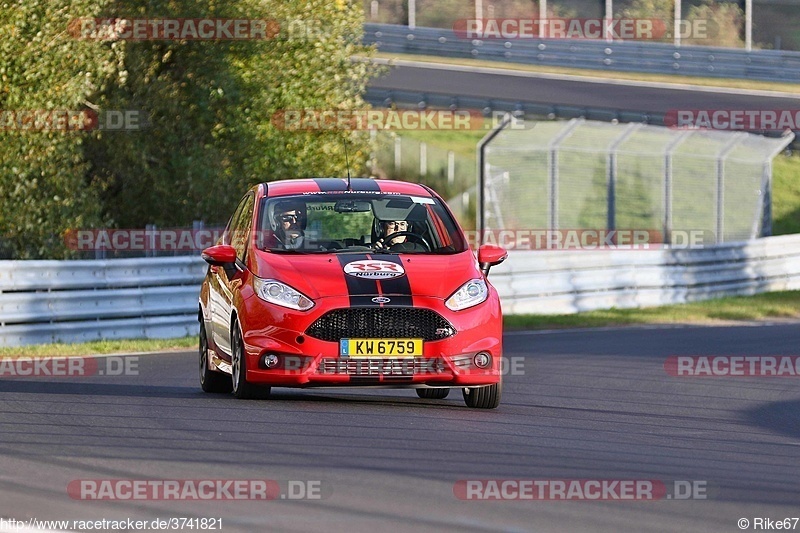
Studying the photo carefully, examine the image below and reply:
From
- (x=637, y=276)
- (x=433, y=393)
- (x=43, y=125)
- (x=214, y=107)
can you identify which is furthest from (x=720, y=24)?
(x=433, y=393)

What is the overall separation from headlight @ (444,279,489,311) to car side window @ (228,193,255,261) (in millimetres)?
1710

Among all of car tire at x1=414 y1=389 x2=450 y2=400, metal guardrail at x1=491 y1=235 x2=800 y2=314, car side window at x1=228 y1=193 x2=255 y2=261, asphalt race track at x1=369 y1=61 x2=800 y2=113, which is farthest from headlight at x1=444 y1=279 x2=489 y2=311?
asphalt race track at x1=369 y1=61 x2=800 y2=113

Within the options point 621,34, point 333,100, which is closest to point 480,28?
point 621,34

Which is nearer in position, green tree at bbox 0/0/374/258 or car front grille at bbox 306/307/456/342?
car front grille at bbox 306/307/456/342

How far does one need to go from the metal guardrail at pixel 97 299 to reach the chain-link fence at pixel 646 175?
822cm

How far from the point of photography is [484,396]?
36.2ft

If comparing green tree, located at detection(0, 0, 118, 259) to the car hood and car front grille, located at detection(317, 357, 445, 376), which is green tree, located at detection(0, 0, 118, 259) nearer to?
the car hood

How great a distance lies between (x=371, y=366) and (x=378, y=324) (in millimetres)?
280

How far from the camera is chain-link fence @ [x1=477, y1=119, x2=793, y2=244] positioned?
26.6m

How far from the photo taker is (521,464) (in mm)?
8242

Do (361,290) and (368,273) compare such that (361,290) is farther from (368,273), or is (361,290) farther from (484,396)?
(484,396)

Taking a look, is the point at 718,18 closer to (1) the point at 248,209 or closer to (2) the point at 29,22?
(2) the point at 29,22

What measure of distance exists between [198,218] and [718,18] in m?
23.3

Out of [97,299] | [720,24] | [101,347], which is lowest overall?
[101,347]
